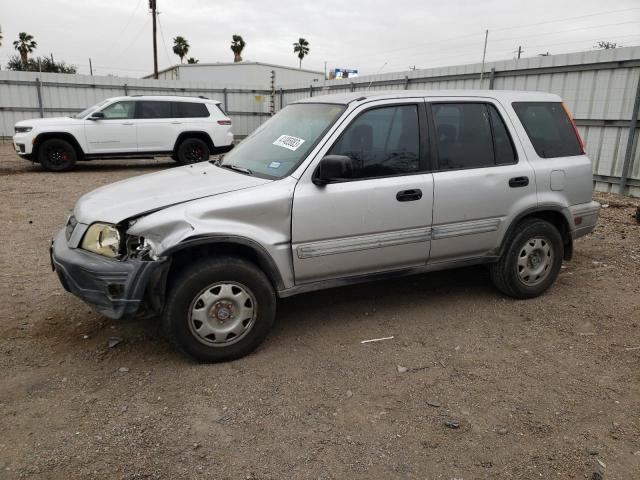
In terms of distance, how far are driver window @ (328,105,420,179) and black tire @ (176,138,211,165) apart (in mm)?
10137

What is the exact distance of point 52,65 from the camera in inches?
1842

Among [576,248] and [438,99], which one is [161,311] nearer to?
[438,99]

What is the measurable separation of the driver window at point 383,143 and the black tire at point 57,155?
10.4 meters

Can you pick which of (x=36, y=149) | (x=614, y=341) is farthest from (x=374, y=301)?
(x=36, y=149)

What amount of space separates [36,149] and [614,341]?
1220 cm

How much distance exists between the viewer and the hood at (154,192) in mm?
3271

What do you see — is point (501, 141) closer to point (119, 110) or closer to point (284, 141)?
point (284, 141)

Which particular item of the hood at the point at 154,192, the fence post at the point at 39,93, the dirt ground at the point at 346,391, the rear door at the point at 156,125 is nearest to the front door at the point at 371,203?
the hood at the point at 154,192

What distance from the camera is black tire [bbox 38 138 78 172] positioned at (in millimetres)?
11805

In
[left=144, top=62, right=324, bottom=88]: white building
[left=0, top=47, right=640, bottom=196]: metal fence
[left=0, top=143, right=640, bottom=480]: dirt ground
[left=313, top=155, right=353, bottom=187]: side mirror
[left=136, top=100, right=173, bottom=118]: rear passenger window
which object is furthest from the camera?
[left=144, top=62, right=324, bottom=88]: white building

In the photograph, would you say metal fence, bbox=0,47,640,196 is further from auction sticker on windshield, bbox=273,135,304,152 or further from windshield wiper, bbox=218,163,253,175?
windshield wiper, bbox=218,163,253,175

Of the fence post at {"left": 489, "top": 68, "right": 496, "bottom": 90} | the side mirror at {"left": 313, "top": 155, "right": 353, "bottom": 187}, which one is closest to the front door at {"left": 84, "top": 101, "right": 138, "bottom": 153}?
→ the fence post at {"left": 489, "top": 68, "right": 496, "bottom": 90}

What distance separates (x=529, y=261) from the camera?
4.50 m

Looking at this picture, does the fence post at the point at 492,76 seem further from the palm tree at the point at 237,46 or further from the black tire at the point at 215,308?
the palm tree at the point at 237,46
